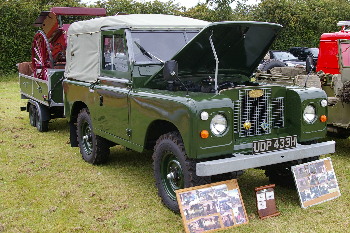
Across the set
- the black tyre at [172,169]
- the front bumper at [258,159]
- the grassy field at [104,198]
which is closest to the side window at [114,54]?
the black tyre at [172,169]

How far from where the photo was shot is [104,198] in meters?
5.67

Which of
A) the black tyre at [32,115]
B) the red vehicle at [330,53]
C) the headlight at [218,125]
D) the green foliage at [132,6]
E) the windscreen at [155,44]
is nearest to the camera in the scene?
the headlight at [218,125]

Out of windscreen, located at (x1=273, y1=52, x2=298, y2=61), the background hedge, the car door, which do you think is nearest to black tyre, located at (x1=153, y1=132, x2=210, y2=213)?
the car door

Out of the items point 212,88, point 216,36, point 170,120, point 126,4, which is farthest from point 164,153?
point 126,4

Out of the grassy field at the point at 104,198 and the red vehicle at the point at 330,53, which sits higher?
the red vehicle at the point at 330,53

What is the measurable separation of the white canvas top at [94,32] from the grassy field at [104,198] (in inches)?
58.1

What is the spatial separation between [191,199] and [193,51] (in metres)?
1.78

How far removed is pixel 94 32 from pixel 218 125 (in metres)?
2.97

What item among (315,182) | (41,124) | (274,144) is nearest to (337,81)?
(315,182)

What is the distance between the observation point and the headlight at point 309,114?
5.26 metres

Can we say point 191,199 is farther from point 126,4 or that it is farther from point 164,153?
point 126,4

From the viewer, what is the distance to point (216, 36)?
206 inches

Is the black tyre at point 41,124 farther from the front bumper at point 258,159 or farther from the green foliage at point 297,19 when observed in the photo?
the green foliage at point 297,19

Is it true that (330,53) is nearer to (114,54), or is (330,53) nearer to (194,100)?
(114,54)
